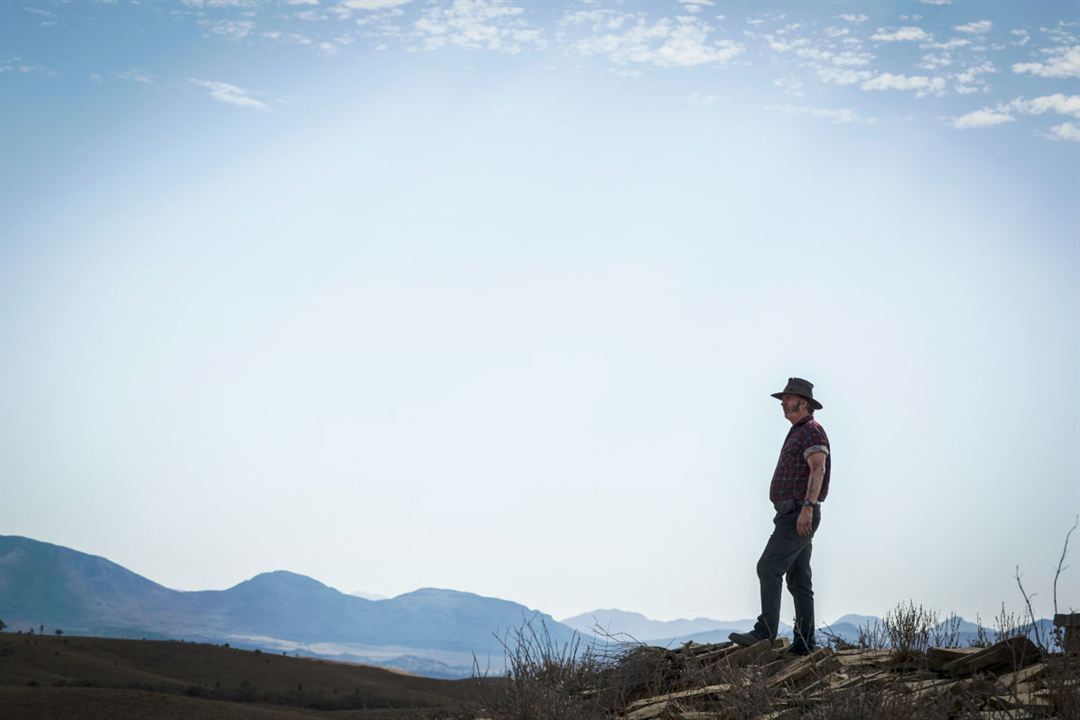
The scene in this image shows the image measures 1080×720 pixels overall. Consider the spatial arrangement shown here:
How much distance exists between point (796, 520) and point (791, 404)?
1.23 meters

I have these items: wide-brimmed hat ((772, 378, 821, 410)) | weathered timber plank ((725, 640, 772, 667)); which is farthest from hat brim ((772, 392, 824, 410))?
weathered timber plank ((725, 640, 772, 667))

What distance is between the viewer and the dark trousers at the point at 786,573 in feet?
36.9

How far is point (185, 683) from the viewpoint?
34219 millimetres

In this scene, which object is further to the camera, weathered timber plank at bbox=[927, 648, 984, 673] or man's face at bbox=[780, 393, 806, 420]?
man's face at bbox=[780, 393, 806, 420]

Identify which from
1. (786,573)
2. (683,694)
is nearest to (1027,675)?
(786,573)

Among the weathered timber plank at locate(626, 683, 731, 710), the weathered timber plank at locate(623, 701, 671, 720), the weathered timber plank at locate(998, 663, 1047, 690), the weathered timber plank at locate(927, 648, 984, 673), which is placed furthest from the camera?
the weathered timber plank at locate(623, 701, 671, 720)

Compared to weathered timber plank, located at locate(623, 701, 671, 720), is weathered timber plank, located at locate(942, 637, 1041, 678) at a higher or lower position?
higher

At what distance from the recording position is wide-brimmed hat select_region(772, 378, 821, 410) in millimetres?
11672

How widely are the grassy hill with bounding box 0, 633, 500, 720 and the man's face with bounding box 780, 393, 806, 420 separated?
14.4 meters

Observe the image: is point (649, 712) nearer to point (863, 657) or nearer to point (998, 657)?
point (863, 657)

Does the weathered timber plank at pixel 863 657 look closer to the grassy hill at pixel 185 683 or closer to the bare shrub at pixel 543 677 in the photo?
the bare shrub at pixel 543 677

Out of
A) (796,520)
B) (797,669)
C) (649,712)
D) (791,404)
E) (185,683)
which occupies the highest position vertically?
(791,404)

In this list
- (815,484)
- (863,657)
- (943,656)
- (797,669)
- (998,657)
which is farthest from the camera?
(815,484)

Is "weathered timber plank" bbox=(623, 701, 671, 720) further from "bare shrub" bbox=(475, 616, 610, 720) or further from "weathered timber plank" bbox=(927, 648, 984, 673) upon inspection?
"weathered timber plank" bbox=(927, 648, 984, 673)
